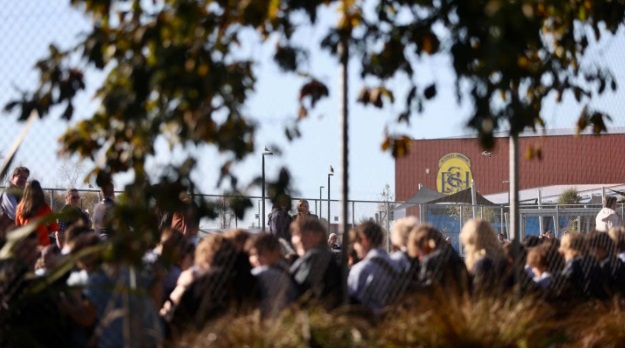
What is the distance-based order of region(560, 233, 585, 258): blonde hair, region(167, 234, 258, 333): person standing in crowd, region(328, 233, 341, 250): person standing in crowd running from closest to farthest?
region(167, 234, 258, 333): person standing in crowd
region(560, 233, 585, 258): blonde hair
region(328, 233, 341, 250): person standing in crowd

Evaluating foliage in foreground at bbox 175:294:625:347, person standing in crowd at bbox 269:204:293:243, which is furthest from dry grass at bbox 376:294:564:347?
person standing in crowd at bbox 269:204:293:243

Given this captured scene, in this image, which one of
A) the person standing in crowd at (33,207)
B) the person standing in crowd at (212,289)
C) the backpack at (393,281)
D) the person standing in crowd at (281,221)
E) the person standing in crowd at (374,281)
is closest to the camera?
the person standing in crowd at (212,289)

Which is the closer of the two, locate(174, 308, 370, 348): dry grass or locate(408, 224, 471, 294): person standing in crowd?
locate(174, 308, 370, 348): dry grass

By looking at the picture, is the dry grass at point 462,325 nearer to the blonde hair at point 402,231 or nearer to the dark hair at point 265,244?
the dark hair at point 265,244

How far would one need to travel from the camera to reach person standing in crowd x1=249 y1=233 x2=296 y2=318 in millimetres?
6238

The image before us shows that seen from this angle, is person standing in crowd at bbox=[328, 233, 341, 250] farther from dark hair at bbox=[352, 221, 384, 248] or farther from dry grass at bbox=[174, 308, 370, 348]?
dry grass at bbox=[174, 308, 370, 348]

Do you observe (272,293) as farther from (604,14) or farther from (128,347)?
(604,14)

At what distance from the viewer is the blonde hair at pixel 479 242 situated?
7915 millimetres

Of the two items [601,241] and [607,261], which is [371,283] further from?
[601,241]

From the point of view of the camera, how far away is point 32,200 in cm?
809

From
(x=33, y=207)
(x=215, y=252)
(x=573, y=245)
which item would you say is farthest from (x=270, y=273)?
(x=573, y=245)

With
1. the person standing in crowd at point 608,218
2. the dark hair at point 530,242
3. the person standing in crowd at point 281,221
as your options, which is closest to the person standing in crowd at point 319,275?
the dark hair at point 530,242

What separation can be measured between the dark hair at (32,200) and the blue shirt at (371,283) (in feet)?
6.67

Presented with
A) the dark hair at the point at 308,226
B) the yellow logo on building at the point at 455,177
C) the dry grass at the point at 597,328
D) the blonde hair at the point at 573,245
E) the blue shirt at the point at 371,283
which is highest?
the yellow logo on building at the point at 455,177
